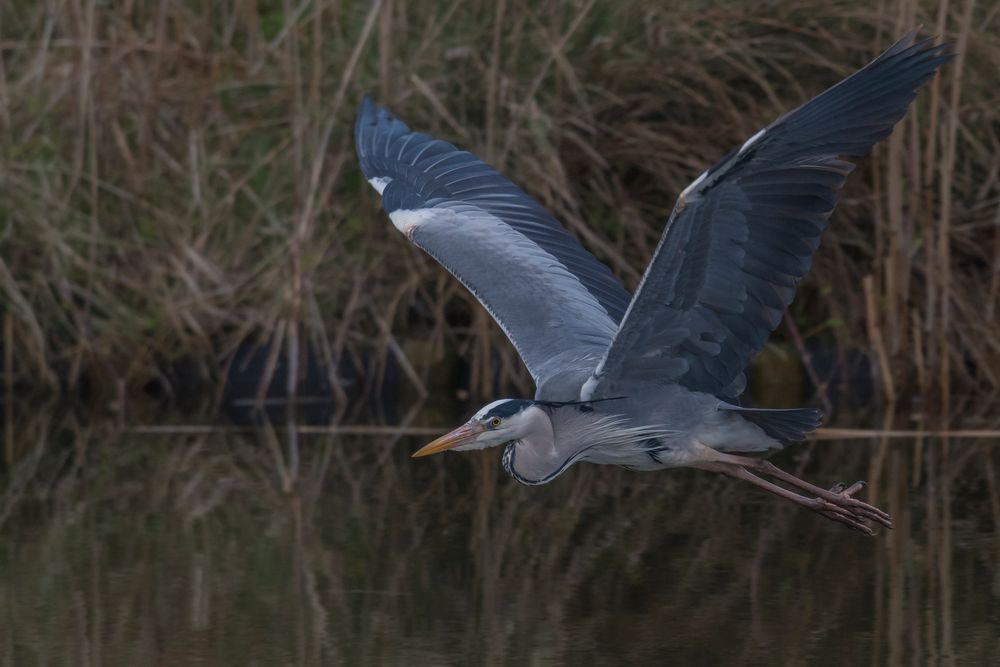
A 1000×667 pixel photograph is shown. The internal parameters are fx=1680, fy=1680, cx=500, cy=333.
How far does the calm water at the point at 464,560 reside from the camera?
4.59 m

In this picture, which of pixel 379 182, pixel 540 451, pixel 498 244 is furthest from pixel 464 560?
pixel 379 182

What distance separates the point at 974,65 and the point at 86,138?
4612 millimetres

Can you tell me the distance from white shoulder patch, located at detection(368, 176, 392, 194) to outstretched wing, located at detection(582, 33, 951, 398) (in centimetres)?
174

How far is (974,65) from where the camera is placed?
8250mm

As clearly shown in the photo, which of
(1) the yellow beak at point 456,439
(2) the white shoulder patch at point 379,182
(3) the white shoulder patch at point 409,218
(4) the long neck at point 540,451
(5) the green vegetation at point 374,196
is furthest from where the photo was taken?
(5) the green vegetation at point 374,196

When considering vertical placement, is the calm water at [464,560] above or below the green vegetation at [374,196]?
below

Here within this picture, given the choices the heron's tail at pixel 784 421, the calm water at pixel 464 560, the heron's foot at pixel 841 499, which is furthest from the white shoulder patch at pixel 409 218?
the heron's foot at pixel 841 499

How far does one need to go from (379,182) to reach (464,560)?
1.54m

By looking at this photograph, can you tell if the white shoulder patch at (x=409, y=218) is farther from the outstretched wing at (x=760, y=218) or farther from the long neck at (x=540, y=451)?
the outstretched wing at (x=760, y=218)

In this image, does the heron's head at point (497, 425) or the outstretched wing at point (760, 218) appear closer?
the outstretched wing at point (760, 218)

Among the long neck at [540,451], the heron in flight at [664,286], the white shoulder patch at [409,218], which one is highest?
the white shoulder patch at [409,218]

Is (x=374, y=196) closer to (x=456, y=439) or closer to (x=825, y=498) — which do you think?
(x=456, y=439)

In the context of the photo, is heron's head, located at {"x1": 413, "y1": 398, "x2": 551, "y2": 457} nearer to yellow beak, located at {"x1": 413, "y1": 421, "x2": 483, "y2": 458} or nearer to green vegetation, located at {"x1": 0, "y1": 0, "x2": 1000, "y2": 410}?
yellow beak, located at {"x1": 413, "y1": 421, "x2": 483, "y2": 458}

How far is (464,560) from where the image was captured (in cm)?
560
